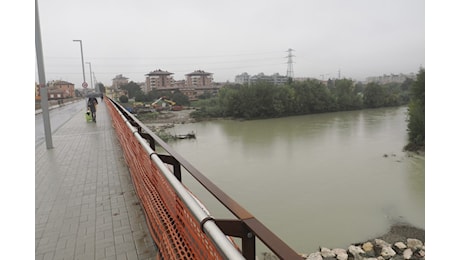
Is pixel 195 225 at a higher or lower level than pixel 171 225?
higher

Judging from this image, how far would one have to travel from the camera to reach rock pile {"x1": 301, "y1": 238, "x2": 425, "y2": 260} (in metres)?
6.70

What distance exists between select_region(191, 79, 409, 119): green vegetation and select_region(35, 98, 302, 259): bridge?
34.2m

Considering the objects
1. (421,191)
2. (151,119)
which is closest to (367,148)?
(421,191)

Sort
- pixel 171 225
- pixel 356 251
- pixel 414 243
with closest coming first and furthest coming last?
pixel 171 225
pixel 356 251
pixel 414 243

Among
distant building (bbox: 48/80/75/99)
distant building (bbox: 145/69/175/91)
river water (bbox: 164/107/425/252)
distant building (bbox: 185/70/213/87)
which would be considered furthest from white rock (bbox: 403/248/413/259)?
distant building (bbox: 185/70/213/87)

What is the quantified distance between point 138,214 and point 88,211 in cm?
68

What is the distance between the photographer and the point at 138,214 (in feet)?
10.3

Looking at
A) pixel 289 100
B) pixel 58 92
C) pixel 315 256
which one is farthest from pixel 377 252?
pixel 58 92

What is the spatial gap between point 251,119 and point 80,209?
116 feet

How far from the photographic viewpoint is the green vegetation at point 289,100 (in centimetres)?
3972

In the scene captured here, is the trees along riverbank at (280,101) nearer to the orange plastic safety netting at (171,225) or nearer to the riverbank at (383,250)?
the riverbank at (383,250)

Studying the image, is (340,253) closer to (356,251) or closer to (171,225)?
(356,251)

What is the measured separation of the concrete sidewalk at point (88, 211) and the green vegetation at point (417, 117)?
19.4m

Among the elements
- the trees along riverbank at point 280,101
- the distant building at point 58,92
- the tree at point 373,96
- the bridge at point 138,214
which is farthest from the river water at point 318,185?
the distant building at point 58,92
